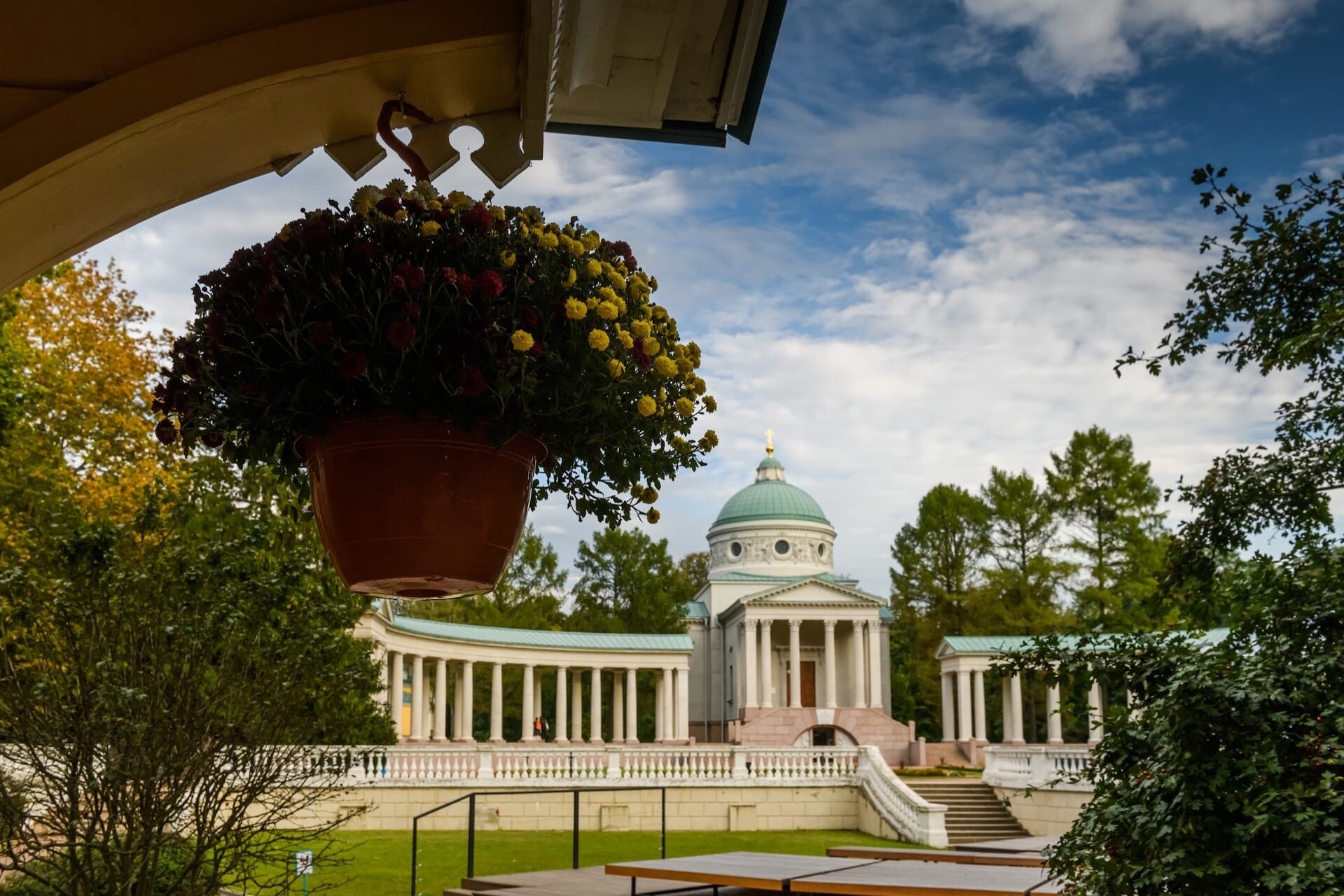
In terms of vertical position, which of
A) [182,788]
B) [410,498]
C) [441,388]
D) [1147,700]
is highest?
[441,388]

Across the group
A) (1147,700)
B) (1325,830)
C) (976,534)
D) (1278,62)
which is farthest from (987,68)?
(976,534)

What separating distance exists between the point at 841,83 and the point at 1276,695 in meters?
3.28

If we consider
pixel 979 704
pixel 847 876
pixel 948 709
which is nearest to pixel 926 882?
pixel 847 876

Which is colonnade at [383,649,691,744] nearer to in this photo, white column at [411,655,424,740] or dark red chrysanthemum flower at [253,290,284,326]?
white column at [411,655,424,740]

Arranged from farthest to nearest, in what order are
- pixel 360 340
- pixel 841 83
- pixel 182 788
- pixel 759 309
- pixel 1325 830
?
pixel 759 309, pixel 182 788, pixel 841 83, pixel 1325 830, pixel 360 340

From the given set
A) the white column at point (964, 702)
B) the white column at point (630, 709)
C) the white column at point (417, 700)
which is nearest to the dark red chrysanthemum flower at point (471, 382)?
the white column at point (417, 700)

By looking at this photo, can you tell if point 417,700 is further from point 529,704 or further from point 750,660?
point 750,660

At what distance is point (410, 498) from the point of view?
2650mm

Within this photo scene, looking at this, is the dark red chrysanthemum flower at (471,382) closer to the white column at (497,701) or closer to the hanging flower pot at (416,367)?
the hanging flower pot at (416,367)

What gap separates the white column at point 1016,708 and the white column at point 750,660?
453 inches

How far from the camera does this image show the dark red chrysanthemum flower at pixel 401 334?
7.98 ft

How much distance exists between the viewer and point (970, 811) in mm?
29234

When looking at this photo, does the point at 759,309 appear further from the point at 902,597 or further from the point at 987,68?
the point at 902,597

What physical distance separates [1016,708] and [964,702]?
2.15 meters
